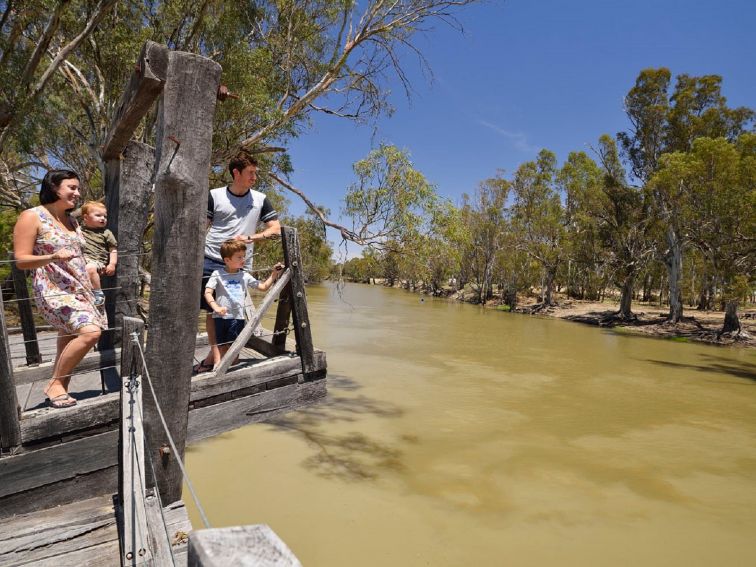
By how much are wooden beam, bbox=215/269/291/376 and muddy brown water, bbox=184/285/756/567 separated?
2.10m

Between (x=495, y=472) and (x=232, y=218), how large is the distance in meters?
4.79

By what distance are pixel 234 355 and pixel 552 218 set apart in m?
32.4

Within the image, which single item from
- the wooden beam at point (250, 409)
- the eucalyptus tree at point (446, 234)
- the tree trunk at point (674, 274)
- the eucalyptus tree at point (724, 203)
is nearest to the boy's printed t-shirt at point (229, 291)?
the wooden beam at point (250, 409)

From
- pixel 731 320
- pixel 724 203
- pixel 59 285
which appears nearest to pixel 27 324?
pixel 59 285

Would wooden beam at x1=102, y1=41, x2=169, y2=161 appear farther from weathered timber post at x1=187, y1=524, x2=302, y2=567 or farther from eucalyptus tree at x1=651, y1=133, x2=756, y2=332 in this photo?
eucalyptus tree at x1=651, y1=133, x2=756, y2=332

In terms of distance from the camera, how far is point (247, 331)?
3.37 metres

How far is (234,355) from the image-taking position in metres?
3.38

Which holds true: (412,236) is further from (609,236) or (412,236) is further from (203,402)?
(609,236)

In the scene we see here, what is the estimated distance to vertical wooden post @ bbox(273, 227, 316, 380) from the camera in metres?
3.52

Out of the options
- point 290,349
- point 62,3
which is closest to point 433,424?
point 290,349

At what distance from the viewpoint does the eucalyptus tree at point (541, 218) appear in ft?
107

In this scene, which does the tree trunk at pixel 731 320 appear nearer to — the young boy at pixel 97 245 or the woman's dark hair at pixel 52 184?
the young boy at pixel 97 245

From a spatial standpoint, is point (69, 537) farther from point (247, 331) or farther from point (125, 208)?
point (125, 208)

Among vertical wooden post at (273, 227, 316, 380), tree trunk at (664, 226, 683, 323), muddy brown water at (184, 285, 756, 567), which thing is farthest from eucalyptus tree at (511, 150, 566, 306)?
vertical wooden post at (273, 227, 316, 380)
